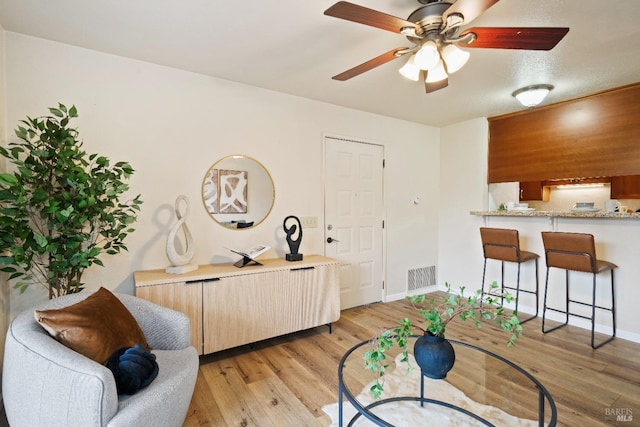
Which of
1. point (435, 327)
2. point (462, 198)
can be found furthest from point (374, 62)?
point (462, 198)

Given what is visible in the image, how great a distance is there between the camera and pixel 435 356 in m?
1.37

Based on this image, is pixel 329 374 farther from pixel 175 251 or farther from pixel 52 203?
pixel 52 203

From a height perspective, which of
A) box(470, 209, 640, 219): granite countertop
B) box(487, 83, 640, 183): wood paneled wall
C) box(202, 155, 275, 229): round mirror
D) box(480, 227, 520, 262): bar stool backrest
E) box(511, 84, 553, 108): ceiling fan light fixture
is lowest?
box(480, 227, 520, 262): bar stool backrest

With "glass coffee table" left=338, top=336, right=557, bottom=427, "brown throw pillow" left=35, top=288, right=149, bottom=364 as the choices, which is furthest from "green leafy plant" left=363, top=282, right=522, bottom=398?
"brown throw pillow" left=35, top=288, right=149, bottom=364

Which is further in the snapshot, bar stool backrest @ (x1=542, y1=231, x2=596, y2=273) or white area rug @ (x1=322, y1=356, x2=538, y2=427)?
bar stool backrest @ (x1=542, y1=231, x2=596, y2=273)

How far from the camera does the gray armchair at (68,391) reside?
1.16 metres

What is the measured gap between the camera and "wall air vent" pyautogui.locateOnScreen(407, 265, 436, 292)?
428 cm

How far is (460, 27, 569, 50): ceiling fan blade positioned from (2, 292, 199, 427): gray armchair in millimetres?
2316

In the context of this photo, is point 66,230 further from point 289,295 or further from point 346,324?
point 346,324

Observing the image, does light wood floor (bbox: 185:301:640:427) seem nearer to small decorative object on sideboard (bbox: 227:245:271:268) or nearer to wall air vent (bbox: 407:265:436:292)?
small decorative object on sideboard (bbox: 227:245:271:268)

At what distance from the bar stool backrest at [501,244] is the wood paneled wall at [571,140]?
32.6 inches

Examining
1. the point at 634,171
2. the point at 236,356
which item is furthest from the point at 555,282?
the point at 236,356

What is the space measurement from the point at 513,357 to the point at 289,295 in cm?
198

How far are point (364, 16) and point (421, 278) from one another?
3.73m
